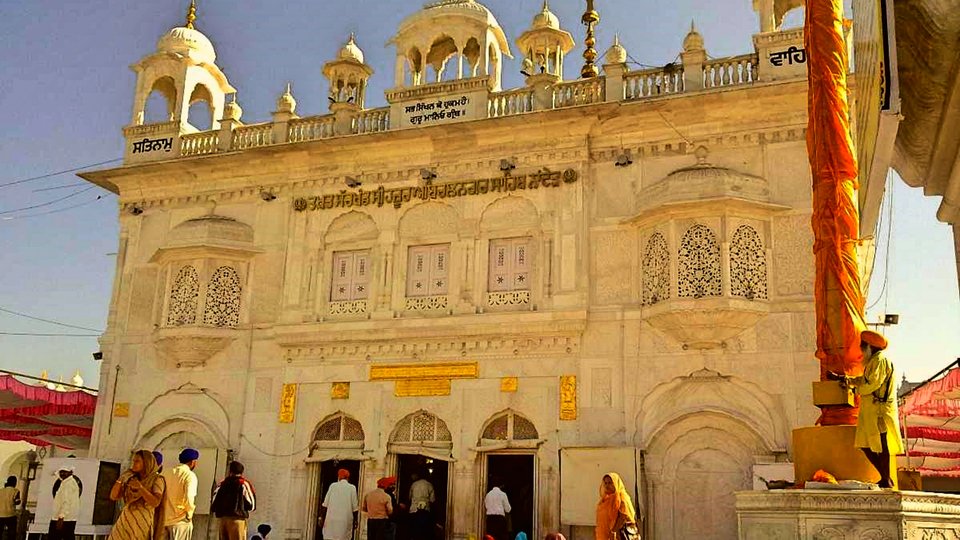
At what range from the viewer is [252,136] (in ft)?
59.9

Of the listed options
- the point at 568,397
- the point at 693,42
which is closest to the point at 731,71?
the point at 693,42

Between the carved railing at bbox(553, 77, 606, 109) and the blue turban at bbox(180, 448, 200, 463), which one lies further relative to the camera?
the carved railing at bbox(553, 77, 606, 109)

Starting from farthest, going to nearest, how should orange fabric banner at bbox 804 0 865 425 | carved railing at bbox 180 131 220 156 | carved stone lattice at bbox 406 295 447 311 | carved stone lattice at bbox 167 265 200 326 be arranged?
carved railing at bbox 180 131 220 156 < carved stone lattice at bbox 167 265 200 326 < carved stone lattice at bbox 406 295 447 311 < orange fabric banner at bbox 804 0 865 425

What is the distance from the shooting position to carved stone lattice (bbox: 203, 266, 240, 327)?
55.5 feet

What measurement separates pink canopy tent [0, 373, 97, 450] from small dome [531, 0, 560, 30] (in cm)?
1168

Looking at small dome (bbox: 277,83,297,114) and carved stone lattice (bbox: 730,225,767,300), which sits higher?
small dome (bbox: 277,83,297,114)

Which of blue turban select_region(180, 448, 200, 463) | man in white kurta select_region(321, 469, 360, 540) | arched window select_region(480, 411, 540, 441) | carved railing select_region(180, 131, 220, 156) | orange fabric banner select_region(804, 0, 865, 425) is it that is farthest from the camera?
carved railing select_region(180, 131, 220, 156)

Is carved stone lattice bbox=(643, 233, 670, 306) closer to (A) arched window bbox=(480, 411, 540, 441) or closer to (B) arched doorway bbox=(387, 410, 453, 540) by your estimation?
(A) arched window bbox=(480, 411, 540, 441)

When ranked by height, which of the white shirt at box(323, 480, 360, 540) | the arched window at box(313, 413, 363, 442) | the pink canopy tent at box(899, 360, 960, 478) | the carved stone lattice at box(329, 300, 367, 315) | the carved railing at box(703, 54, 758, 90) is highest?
the carved railing at box(703, 54, 758, 90)

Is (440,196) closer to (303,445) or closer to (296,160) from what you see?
(296,160)

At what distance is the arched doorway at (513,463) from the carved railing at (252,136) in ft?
24.9

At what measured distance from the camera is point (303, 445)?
15781 millimetres

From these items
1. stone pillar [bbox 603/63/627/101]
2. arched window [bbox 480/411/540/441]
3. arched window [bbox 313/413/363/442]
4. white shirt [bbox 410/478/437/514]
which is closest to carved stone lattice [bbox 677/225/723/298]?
stone pillar [bbox 603/63/627/101]

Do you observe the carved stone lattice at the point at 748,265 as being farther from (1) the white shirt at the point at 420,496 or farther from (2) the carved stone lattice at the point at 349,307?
(2) the carved stone lattice at the point at 349,307
